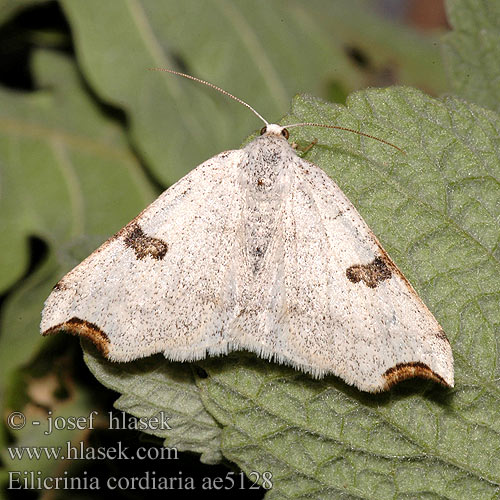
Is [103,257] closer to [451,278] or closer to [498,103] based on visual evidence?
[451,278]

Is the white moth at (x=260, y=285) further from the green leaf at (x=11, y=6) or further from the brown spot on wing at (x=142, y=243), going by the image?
the green leaf at (x=11, y=6)

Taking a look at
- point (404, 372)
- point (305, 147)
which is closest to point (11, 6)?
point (305, 147)

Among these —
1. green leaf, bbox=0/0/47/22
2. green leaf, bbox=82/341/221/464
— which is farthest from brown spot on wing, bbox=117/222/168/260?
green leaf, bbox=0/0/47/22

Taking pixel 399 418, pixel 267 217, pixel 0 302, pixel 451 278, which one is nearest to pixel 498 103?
pixel 451 278

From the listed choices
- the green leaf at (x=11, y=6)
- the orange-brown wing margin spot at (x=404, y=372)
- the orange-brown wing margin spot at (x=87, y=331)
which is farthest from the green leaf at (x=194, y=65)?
the orange-brown wing margin spot at (x=404, y=372)

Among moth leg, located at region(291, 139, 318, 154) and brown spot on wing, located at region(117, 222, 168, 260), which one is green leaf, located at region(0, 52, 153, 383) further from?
moth leg, located at region(291, 139, 318, 154)

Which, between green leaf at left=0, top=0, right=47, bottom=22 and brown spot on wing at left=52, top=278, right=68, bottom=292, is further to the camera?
green leaf at left=0, top=0, right=47, bottom=22

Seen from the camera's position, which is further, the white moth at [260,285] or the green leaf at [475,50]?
the green leaf at [475,50]
